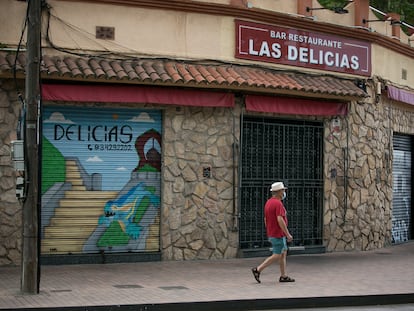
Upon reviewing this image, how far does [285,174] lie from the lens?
16.2 m

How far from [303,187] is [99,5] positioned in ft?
20.1

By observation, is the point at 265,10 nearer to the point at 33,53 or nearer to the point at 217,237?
the point at 217,237

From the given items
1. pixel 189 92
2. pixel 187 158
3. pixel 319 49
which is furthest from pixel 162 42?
pixel 319 49

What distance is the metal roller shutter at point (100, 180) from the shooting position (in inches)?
547

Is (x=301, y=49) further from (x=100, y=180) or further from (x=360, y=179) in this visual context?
(x=100, y=180)

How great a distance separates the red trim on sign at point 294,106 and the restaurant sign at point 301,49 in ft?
2.83

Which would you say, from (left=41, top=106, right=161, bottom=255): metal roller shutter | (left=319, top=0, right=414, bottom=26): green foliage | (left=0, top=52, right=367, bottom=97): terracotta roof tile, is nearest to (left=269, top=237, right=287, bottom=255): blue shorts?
(left=41, top=106, right=161, bottom=255): metal roller shutter

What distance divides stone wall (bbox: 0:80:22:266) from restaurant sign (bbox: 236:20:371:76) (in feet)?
16.0

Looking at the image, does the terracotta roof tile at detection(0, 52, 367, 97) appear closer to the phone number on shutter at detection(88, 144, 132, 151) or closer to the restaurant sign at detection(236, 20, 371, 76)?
the restaurant sign at detection(236, 20, 371, 76)

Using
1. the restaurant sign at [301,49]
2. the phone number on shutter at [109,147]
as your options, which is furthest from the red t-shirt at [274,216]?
the restaurant sign at [301,49]

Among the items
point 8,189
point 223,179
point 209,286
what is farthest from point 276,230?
point 8,189

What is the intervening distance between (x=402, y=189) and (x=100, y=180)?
31.4 feet

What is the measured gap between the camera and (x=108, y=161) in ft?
47.0

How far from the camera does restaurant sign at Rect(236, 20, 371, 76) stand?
50.8 feet
